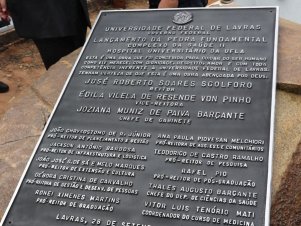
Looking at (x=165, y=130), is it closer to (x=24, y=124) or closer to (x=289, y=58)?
(x=289, y=58)

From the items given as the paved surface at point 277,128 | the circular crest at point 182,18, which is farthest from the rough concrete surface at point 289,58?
the circular crest at point 182,18

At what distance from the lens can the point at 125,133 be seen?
2518mm

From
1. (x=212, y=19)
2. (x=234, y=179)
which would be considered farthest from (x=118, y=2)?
(x=234, y=179)

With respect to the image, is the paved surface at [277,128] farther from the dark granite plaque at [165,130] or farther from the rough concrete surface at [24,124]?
the dark granite plaque at [165,130]

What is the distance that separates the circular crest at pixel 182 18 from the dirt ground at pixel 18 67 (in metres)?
2.92

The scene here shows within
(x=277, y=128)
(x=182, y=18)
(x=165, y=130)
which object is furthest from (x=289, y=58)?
(x=165, y=130)

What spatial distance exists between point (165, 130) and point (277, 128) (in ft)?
2.07

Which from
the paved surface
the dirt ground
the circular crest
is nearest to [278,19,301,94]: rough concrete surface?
the paved surface

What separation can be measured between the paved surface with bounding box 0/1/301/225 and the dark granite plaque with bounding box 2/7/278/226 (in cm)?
16

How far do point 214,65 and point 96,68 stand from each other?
0.80 m

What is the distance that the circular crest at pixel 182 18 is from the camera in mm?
3016

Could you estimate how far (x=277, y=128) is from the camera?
Answer: 2.44 m

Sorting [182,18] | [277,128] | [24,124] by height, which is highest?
[182,18]

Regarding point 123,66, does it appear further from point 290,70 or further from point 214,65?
point 290,70
